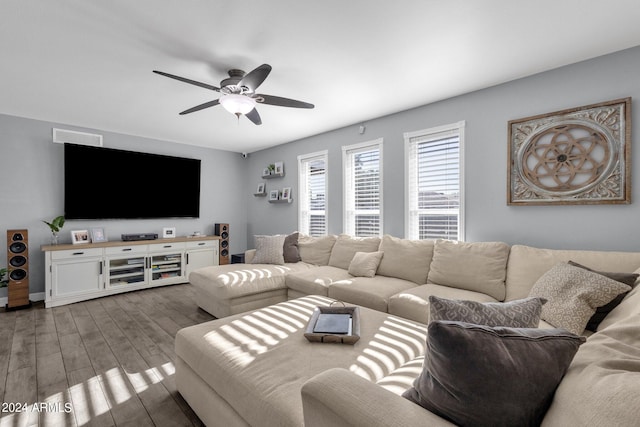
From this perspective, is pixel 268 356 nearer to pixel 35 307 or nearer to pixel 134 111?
pixel 134 111

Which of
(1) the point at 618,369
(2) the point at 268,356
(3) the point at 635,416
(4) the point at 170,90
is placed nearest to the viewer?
→ (3) the point at 635,416

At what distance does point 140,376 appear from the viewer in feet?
7.22

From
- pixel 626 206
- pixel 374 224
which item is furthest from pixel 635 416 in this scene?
pixel 374 224

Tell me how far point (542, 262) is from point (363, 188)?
2.31 m

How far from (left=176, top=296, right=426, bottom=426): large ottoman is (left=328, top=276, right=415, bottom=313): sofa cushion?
0.56 m

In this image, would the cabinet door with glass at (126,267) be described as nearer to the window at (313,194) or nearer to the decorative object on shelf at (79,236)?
the decorative object on shelf at (79,236)

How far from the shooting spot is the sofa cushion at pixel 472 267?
258 cm

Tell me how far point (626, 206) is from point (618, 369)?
2.30 meters

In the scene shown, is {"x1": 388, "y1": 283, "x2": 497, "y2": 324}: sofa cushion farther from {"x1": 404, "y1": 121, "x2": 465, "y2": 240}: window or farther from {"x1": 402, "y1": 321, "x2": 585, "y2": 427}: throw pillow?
{"x1": 402, "y1": 321, "x2": 585, "y2": 427}: throw pillow

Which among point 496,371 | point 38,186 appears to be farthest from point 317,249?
point 38,186

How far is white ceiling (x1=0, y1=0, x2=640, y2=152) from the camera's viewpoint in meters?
1.85

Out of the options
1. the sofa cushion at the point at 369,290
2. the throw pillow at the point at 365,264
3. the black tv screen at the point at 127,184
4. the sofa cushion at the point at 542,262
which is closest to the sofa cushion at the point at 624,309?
the sofa cushion at the point at 542,262

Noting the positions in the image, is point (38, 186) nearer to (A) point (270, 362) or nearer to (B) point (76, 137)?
(B) point (76, 137)

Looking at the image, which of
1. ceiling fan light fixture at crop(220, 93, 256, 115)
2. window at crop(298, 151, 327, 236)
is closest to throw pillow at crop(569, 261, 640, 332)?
ceiling fan light fixture at crop(220, 93, 256, 115)
